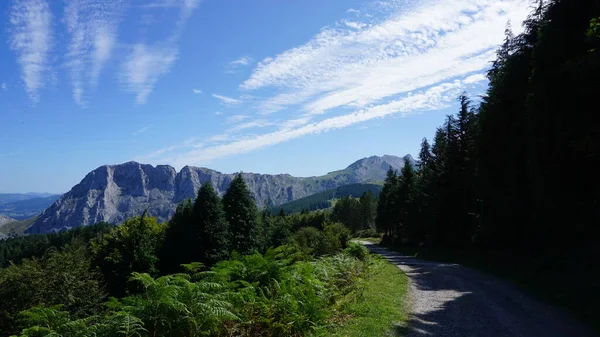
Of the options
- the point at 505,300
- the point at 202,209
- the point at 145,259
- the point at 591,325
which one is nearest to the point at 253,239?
the point at 202,209

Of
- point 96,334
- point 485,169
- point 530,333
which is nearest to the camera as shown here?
point 96,334

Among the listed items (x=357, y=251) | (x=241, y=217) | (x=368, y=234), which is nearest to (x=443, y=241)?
(x=357, y=251)

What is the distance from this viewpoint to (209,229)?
44.4m

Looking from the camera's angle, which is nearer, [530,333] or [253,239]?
[530,333]

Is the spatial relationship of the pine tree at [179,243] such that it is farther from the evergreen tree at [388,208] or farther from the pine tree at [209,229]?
the evergreen tree at [388,208]

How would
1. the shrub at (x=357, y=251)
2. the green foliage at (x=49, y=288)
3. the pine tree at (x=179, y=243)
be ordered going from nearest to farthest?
1. the shrub at (x=357, y=251)
2. the green foliage at (x=49, y=288)
3. the pine tree at (x=179, y=243)

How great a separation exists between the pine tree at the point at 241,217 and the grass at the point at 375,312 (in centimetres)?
3507

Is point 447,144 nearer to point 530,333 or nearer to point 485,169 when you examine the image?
point 485,169

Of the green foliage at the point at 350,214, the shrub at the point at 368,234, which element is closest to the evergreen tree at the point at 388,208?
the shrub at the point at 368,234

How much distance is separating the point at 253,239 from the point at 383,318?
4207 cm

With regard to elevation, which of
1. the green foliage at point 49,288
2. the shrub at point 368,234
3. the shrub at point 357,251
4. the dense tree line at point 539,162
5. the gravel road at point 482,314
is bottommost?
the shrub at point 368,234

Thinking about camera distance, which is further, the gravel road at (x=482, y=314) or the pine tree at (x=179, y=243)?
the pine tree at (x=179, y=243)

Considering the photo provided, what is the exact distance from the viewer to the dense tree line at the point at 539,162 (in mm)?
14188

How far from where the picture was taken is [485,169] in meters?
26.2
